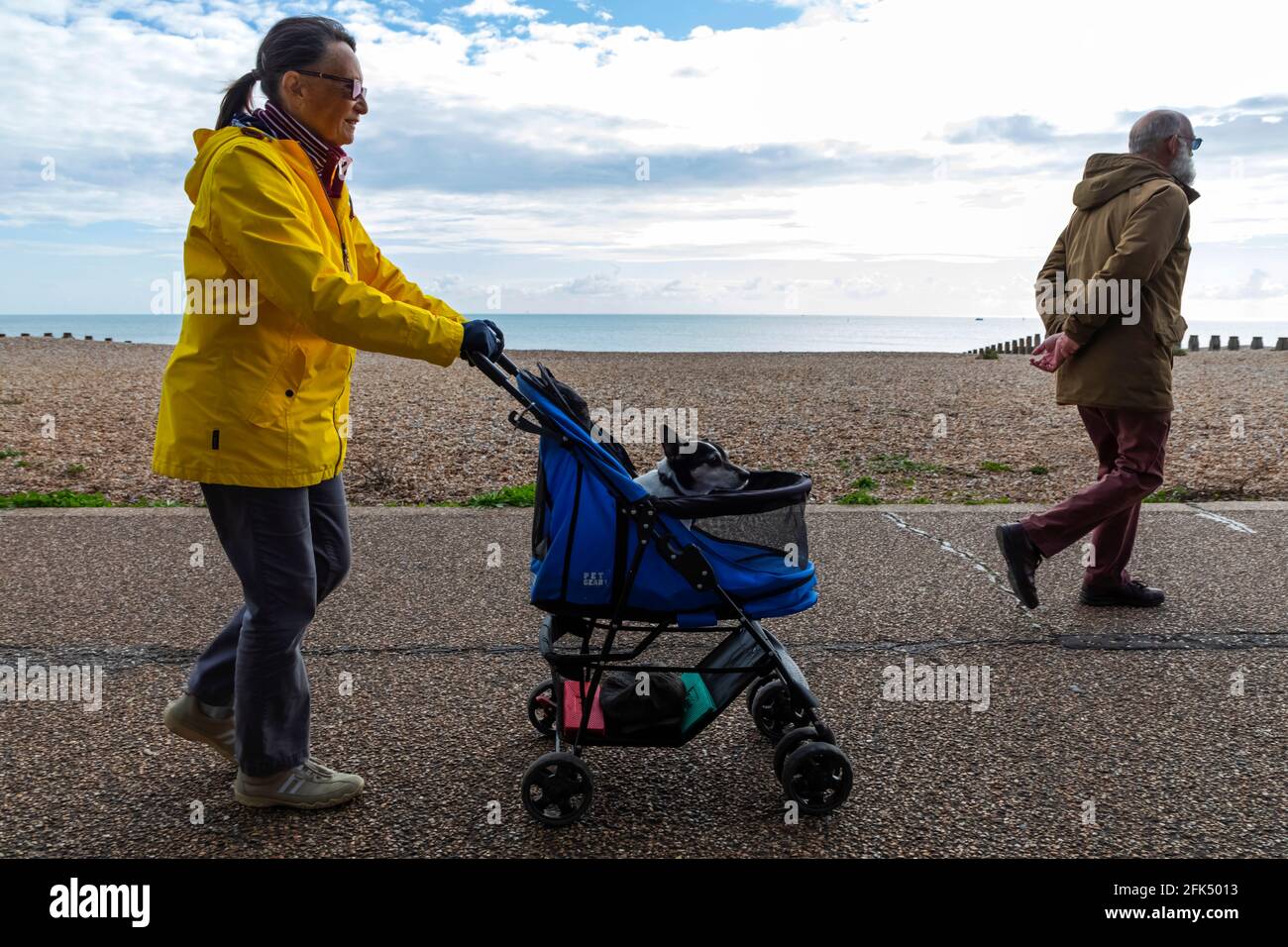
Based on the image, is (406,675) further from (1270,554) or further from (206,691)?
(1270,554)

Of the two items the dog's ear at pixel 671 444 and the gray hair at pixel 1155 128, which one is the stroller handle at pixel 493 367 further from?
the gray hair at pixel 1155 128

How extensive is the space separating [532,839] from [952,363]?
22.0 metres

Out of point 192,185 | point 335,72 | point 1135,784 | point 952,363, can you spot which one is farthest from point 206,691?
point 952,363

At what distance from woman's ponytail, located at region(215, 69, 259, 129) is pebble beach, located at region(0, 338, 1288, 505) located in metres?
5.05

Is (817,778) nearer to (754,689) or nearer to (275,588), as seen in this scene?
(754,689)

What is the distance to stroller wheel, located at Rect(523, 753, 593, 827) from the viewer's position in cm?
316

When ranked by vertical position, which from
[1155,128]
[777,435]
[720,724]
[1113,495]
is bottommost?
[720,724]

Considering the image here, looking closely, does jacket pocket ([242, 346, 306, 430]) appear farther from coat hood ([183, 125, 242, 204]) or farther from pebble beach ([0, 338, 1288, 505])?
pebble beach ([0, 338, 1288, 505])

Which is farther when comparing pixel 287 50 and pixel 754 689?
pixel 754 689

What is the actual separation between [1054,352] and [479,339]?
3.22 metres

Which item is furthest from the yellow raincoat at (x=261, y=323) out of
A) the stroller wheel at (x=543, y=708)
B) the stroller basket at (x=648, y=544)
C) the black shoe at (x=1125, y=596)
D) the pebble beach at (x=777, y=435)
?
the pebble beach at (x=777, y=435)

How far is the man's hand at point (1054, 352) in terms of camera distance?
5.09 m

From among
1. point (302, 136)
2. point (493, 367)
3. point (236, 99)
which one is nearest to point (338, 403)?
point (493, 367)

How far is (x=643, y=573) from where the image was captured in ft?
10.6
